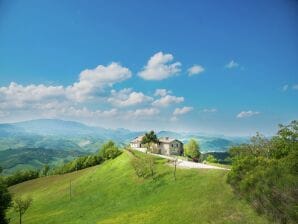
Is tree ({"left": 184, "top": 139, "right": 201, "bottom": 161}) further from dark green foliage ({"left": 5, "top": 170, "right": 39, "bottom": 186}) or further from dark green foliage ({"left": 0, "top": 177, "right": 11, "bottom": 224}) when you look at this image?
dark green foliage ({"left": 0, "top": 177, "right": 11, "bottom": 224})

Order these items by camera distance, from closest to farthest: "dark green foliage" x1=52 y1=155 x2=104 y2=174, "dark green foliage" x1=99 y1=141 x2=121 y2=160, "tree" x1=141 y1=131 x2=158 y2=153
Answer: "tree" x1=141 y1=131 x2=158 y2=153, "dark green foliage" x1=99 y1=141 x2=121 y2=160, "dark green foliage" x1=52 y1=155 x2=104 y2=174

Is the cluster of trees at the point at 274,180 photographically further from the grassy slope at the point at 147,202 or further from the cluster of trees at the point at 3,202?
the cluster of trees at the point at 3,202

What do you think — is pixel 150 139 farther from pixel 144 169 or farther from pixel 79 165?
pixel 144 169

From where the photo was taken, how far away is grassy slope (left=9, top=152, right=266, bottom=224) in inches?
1432

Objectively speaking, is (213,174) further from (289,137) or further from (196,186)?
(289,137)

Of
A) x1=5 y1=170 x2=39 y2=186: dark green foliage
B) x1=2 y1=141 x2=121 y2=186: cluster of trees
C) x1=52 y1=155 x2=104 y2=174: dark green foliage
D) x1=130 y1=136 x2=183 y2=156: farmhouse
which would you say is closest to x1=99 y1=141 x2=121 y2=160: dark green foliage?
x1=2 y1=141 x2=121 y2=186: cluster of trees

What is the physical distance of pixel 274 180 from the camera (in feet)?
92.1

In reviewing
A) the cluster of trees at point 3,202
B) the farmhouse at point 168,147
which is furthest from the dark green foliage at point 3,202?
the farmhouse at point 168,147

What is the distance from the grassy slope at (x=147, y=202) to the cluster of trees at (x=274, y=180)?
2.06 metres

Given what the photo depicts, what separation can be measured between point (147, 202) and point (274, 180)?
24146 millimetres

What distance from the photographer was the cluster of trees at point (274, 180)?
84.9ft

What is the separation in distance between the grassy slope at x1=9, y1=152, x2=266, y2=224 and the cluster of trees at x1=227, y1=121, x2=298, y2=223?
2.06m

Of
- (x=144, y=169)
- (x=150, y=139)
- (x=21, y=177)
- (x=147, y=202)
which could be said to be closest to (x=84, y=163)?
(x=21, y=177)

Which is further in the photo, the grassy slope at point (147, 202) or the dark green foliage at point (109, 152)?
the dark green foliage at point (109, 152)
